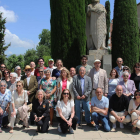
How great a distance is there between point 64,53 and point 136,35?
398cm

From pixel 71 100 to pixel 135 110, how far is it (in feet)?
4.89

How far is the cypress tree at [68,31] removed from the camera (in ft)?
26.1

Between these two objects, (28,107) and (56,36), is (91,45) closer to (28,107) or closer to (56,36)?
(56,36)

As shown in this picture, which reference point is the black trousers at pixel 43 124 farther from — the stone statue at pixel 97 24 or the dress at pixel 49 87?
the stone statue at pixel 97 24

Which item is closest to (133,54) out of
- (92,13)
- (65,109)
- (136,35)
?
(136,35)

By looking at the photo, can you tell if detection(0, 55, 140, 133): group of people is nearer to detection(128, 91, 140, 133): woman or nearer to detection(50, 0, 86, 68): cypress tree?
detection(128, 91, 140, 133): woman

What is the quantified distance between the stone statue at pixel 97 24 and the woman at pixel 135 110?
400cm

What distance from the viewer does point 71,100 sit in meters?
3.89

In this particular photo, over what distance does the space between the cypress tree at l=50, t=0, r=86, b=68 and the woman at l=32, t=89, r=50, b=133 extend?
426cm

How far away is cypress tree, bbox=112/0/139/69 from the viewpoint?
8.53 meters

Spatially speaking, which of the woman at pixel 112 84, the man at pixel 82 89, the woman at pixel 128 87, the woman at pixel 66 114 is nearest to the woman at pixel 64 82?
the man at pixel 82 89

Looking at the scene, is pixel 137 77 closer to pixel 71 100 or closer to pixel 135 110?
pixel 135 110

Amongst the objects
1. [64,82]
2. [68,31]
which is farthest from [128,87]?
[68,31]

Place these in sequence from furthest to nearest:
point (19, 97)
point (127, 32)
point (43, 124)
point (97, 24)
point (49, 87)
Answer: point (127, 32) < point (97, 24) < point (49, 87) < point (19, 97) < point (43, 124)
